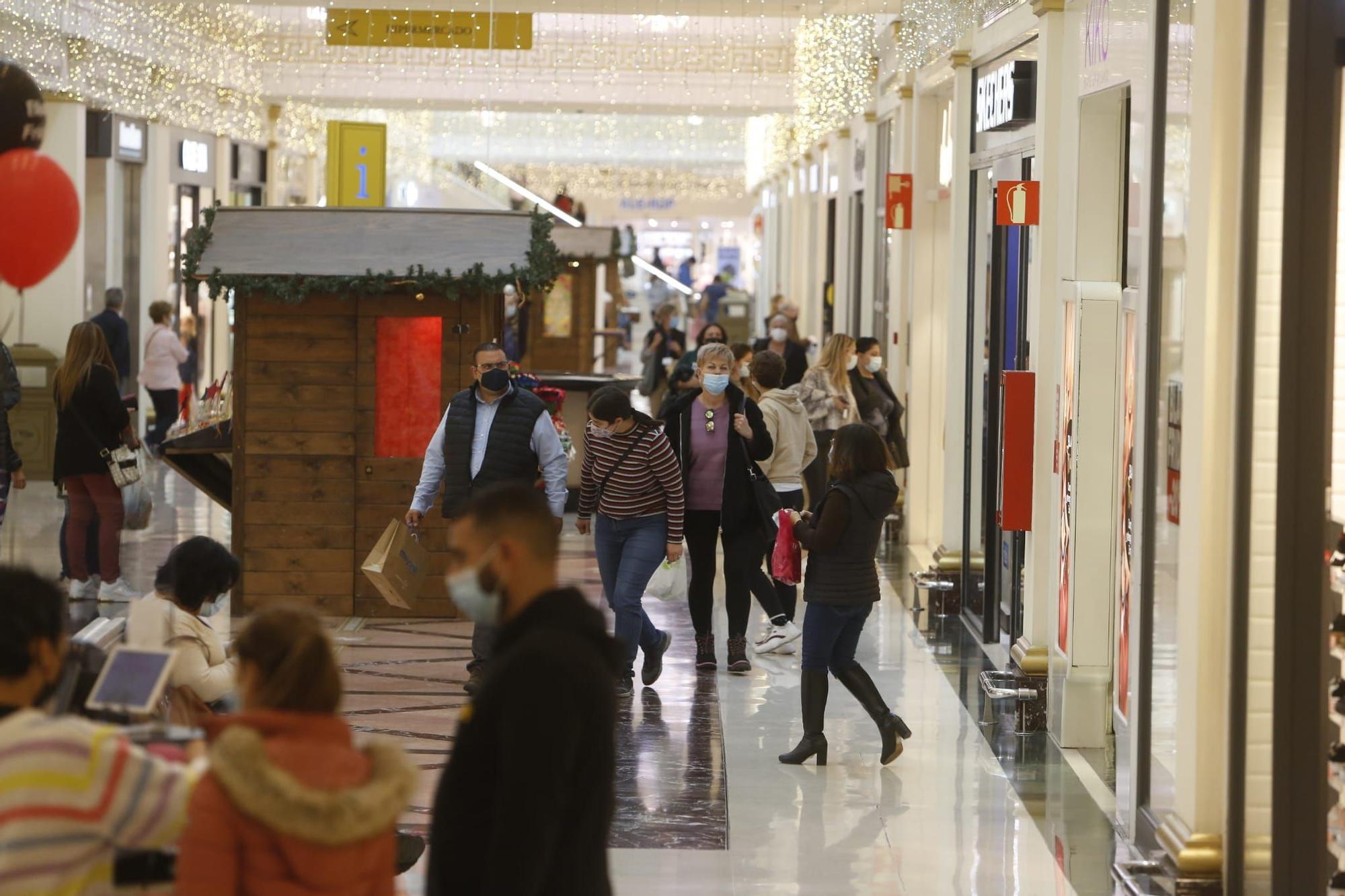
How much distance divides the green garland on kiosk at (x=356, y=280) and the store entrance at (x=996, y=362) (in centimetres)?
231

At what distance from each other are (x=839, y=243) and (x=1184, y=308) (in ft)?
45.9

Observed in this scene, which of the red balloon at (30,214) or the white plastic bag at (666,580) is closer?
the red balloon at (30,214)

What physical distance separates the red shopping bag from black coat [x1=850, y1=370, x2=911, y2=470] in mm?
3639

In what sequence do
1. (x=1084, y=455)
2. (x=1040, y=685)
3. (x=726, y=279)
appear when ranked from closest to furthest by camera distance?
(x=1084, y=455), (x=1040, y=685), (x=726, y=279)

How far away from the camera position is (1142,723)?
528 cm

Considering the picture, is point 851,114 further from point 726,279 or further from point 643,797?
point 726,279

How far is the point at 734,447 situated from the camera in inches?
320

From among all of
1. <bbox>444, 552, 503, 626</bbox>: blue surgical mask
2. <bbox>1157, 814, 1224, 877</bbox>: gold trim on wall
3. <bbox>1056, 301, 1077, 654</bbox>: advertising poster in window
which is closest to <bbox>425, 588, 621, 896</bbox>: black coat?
<bbox>444, 552, 503, 626</bbox>: blue surgical mask

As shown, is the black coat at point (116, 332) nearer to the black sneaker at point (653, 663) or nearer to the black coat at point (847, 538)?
the black sneaker at point (653, 663)

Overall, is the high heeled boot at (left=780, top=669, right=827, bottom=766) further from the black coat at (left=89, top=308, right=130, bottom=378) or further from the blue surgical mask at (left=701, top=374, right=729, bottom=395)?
the black coat at (left=89, top=308, right=130, bottom=378)

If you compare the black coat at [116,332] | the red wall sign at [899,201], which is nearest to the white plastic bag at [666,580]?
the red wall sign at [899,201]

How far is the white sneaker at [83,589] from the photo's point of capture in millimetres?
9729

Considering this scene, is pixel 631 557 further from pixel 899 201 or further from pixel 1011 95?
pixel 899 201

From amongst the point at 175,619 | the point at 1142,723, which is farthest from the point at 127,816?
the point at 1142,723
